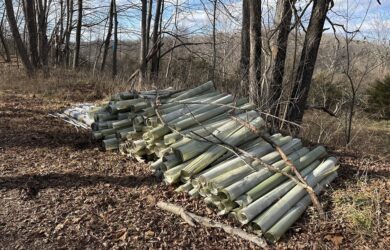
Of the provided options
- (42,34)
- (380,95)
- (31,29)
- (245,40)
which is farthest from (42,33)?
(380,95)

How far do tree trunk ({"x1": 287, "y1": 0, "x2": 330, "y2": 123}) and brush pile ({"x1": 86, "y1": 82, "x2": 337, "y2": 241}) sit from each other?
7.09ft

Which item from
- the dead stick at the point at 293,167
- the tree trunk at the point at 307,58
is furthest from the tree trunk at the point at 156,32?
the dead stick at the point at 293,167

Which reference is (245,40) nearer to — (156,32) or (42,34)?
(156,32)

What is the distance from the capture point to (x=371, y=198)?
341cm

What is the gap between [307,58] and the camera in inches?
269

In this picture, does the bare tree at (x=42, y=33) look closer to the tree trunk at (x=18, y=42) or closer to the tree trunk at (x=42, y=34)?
the tree trunk at (x=42, y=34)

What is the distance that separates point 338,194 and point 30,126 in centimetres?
448

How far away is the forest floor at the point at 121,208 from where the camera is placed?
2.94 m

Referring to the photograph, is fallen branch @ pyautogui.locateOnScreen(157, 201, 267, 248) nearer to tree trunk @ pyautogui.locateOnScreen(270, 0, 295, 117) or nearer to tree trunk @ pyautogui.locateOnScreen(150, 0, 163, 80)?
tree trunk @ pyautogui.locateOnScreen(270, 0, 295, 117)

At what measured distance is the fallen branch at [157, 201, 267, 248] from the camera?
2941 mm

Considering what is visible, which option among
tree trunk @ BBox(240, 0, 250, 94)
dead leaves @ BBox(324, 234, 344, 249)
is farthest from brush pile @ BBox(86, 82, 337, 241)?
tree trunk @ BBox(240, 0, 250, 94)

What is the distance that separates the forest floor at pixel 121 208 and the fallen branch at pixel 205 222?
0.14ft

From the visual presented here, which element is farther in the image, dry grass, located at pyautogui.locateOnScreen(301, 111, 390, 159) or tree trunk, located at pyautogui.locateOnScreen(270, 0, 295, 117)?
tree trunk, located at pyautogui.locateOnScreen(270, 0, 295, 117)

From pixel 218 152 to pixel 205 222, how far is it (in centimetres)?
83
